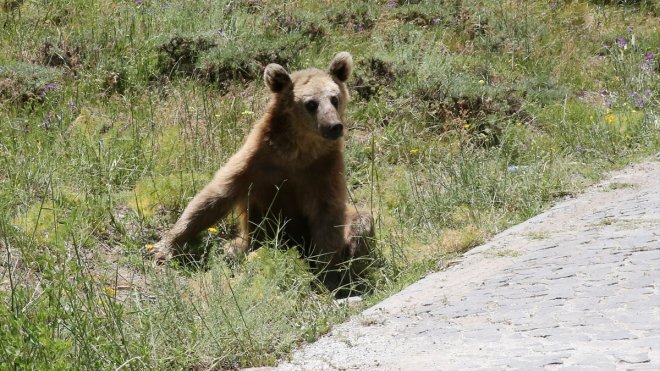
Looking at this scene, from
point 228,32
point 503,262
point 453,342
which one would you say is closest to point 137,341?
point 453,342

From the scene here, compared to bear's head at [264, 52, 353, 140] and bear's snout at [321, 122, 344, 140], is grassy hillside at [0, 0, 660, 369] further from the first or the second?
bear's head at [264, 52, 353, 140]

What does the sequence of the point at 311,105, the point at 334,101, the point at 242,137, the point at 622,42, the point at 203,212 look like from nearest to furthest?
1. the point at 203,212
2. the point at 311,105
3. the point at 334,101
4. the point at 242,137
5. the point at 622,42

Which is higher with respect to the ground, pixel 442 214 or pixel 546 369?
pixel 546 369

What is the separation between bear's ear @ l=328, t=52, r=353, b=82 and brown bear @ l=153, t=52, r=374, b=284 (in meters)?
0.02

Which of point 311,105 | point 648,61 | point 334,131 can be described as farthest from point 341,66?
point 648,61

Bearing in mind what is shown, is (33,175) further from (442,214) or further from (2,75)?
(442,214)

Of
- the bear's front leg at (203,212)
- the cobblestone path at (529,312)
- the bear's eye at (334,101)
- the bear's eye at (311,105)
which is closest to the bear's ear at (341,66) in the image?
the bear's eye at (334,101)

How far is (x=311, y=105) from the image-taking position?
7.79 m

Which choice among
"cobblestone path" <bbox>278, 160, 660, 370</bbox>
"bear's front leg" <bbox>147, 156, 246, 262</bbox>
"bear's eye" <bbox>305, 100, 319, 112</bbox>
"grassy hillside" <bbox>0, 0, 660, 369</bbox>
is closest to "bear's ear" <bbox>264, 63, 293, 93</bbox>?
"bear's eye" <bbox>305, 100, 319, 112</bbox>

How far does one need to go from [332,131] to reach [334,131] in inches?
0.6

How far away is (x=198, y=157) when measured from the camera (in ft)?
28.8

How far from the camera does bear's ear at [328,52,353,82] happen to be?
8133mm

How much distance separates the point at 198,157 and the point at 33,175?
63.4 inches

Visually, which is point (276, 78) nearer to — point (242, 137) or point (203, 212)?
point (203, 212)
